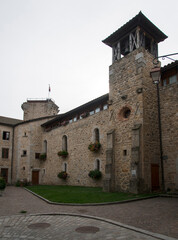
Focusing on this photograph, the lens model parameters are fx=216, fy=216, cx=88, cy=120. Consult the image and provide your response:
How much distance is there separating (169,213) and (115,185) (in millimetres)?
7697

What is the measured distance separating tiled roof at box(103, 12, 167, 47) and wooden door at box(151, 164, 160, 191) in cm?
1043

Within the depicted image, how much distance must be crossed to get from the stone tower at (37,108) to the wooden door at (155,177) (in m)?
24.9

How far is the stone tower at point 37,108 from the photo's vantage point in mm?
36906

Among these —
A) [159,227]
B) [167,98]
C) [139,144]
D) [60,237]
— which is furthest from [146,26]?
[60,237]

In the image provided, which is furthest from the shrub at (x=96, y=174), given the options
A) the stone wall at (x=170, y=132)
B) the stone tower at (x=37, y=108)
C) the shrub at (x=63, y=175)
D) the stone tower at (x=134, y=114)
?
the stone tower at (x=37, y=108)

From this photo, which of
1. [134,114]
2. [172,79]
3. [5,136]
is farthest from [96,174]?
[5,136]

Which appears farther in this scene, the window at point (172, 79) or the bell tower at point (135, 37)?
the bell tower at point (135, 37)

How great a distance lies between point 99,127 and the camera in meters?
20.4

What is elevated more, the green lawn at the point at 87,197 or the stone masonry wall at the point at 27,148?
the stone masonry wall at the point at 27,148

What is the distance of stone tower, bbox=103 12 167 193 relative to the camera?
14.4 meters

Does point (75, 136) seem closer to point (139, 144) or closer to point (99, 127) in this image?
point (99, 127)

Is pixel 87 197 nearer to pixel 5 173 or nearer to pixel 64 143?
pixel 64 143

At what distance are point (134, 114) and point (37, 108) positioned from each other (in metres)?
25.1

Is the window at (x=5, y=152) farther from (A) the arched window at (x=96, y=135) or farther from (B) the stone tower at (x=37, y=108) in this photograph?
(A) the arched window at (x=96, y=135)
